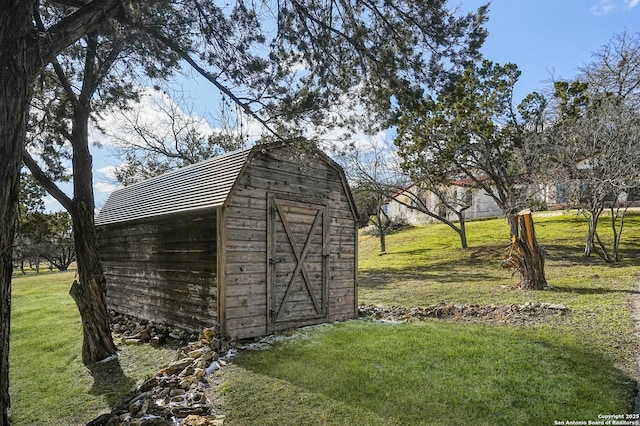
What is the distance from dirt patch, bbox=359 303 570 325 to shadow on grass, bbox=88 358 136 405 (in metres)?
5.36

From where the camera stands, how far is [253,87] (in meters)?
5.28

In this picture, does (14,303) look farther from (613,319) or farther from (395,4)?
(613,319)

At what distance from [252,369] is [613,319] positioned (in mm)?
6455

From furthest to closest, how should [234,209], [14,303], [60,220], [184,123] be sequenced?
[60,220] < [184,123] < [14,303] < [234,209]

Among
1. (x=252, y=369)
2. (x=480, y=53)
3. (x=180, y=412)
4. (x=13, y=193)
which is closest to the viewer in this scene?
(x=13, y=193)

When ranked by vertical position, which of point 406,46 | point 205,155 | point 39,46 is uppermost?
point 205,155

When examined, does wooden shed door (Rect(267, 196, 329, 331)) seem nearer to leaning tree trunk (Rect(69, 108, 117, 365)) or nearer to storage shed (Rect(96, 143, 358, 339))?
storage shed (Rect(96, 143, 358, 339))

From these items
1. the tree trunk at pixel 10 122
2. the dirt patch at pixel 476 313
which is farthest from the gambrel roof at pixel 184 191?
the dirt patch at pixel 476 313

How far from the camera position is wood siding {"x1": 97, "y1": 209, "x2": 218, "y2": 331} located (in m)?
6.95

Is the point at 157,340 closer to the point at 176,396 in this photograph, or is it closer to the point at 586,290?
the point at 176,396

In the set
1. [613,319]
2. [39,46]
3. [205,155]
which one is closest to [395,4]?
[39,46]

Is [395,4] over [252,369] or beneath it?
over

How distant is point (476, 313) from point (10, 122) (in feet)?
28.5

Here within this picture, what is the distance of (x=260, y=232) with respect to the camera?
7.27m
